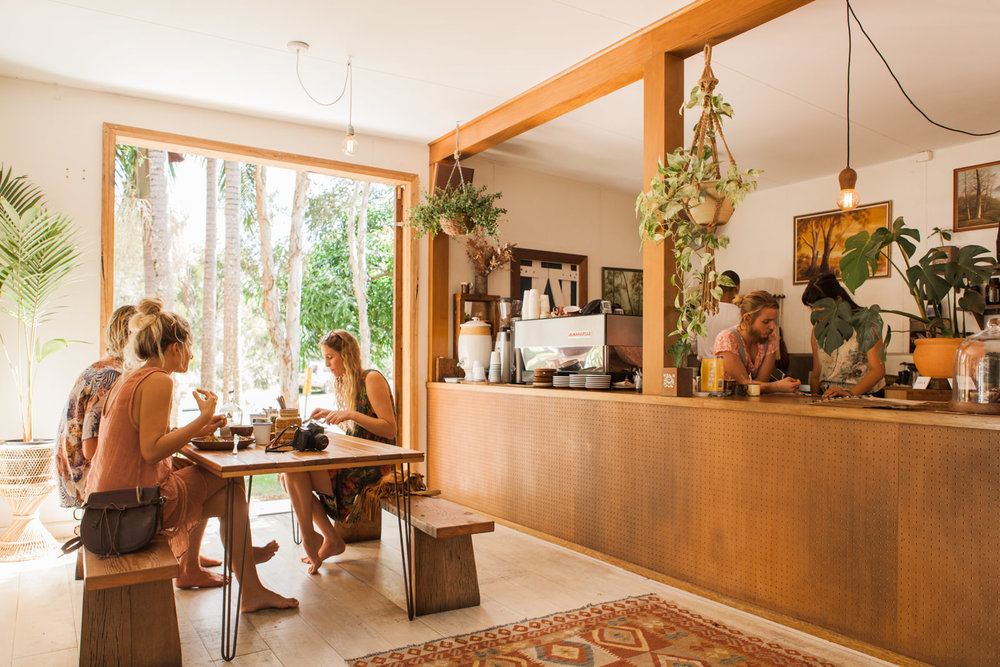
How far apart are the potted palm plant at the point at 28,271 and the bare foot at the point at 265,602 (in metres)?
2.03

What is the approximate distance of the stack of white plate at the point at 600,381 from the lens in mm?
3887

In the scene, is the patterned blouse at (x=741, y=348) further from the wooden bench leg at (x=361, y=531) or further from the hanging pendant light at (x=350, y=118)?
the hanging pendant light at (x=350, y=118)

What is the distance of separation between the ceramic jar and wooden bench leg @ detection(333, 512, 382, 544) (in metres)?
1.54

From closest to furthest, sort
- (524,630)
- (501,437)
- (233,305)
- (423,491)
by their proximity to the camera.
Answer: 1. (524,630)
2. (423,491)
3. (501,437)
4. (233,305)

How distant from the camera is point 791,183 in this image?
21.5 ft

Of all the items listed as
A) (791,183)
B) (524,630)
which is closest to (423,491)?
(524,630)

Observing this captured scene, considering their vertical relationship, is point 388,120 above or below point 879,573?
above

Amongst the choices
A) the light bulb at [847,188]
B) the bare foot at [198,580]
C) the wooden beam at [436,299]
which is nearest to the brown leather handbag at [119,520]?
the bare foot at [198,580]

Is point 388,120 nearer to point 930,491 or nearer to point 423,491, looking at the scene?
point 423,491

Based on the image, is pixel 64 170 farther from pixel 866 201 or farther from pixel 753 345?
pixel 866 201

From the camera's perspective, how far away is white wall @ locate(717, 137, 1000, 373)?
5.41 m

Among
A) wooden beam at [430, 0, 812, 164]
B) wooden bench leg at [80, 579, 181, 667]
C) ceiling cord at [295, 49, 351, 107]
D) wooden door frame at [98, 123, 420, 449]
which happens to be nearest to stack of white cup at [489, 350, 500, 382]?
wooden door frame at [98, 123, 420, 449]

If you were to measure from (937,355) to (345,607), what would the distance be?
2704 millimetres

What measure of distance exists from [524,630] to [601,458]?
1.24 m
